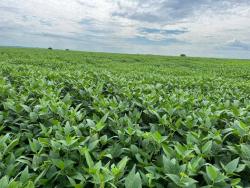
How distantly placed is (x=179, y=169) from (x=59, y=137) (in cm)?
88

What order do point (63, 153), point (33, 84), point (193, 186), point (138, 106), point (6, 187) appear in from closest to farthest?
point (6, 187) → point (193, 186) → point (63, 153) → point (138, 106) → point (33, 84)

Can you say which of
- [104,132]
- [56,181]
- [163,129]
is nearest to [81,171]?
[56,181]

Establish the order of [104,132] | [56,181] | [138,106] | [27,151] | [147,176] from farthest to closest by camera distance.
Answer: [138,106] → [104,132] → [27,151] → [56,181] → [147,176]

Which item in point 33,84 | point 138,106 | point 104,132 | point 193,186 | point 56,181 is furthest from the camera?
point 33,84

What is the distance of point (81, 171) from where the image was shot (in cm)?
167

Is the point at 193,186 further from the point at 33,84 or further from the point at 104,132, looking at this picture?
the point at 33,84

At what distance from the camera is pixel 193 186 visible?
4.67 feet

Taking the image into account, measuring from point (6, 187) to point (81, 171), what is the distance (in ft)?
1.60

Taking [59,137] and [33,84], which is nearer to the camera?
[59,137]

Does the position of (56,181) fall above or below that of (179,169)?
below

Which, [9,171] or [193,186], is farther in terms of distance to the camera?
[9,171]

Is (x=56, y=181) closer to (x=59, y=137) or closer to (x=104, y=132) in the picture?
(x=59, y=137)

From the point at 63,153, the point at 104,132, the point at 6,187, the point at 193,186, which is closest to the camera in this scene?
the point at 6,187

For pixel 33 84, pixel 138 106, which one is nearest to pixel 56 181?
pixel 138 106
